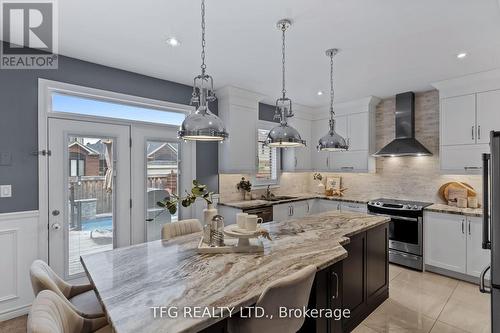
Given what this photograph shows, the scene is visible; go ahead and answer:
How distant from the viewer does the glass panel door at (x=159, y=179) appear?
11.4 ft

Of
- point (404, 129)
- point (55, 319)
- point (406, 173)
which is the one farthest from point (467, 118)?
point (55, 319)

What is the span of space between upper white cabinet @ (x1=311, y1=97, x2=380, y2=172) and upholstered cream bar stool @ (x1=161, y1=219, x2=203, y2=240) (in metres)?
3.37

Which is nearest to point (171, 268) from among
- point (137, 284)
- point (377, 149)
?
point (137, 284)

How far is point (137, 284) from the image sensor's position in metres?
1.36

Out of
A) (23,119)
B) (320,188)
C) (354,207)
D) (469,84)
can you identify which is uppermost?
(469,84)

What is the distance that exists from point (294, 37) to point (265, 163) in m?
2.92

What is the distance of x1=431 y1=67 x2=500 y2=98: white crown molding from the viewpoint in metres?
3.32

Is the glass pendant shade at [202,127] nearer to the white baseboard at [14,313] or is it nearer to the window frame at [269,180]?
the white baseboard at [14,313]

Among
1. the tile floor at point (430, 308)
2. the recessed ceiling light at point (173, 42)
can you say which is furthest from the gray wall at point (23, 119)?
the tile floor at point (430, 308)

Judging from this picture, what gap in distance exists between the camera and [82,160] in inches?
117

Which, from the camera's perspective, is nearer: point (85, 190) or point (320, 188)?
point (85, 190)

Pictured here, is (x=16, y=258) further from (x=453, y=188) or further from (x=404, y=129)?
(x=453, y=188)

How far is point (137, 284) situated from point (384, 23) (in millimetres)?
2679

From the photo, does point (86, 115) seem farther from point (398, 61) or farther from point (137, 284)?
point (398, 61)
